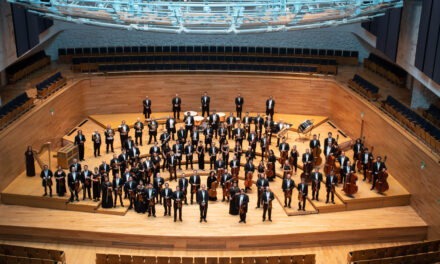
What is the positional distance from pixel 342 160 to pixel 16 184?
8753 mm

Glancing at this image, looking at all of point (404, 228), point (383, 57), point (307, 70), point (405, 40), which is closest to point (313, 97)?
point (307, 70)

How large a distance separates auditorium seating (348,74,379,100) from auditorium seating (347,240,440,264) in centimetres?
658

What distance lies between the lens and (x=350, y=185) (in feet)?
49.0

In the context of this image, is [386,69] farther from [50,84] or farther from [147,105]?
[50,84]

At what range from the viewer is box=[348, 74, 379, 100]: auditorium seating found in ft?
59.9

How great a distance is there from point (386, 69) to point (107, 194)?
11040mm

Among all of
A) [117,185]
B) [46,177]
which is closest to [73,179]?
[46,177]

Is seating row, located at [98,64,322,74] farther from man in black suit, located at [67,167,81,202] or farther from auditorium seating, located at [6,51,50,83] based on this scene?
man in black suit, located at [67,167,81,202]

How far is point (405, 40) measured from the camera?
648 inches

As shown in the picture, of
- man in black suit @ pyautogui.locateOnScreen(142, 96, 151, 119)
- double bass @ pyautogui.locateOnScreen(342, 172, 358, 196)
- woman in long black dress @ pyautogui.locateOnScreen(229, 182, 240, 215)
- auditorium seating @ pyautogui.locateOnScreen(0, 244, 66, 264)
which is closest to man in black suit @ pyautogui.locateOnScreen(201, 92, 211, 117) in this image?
man in black suit @ pyautogui.locateOnScreen(142, 96, 151, 119)

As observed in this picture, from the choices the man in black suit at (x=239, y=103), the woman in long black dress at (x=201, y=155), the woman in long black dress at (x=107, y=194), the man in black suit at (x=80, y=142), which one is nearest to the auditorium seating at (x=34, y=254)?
the woman in long black dress at (x=107, y=194)

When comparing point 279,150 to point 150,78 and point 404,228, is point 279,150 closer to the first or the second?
point 404,228

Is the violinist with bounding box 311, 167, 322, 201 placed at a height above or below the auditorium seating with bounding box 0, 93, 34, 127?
below

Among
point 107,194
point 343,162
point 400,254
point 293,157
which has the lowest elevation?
point 400,254
